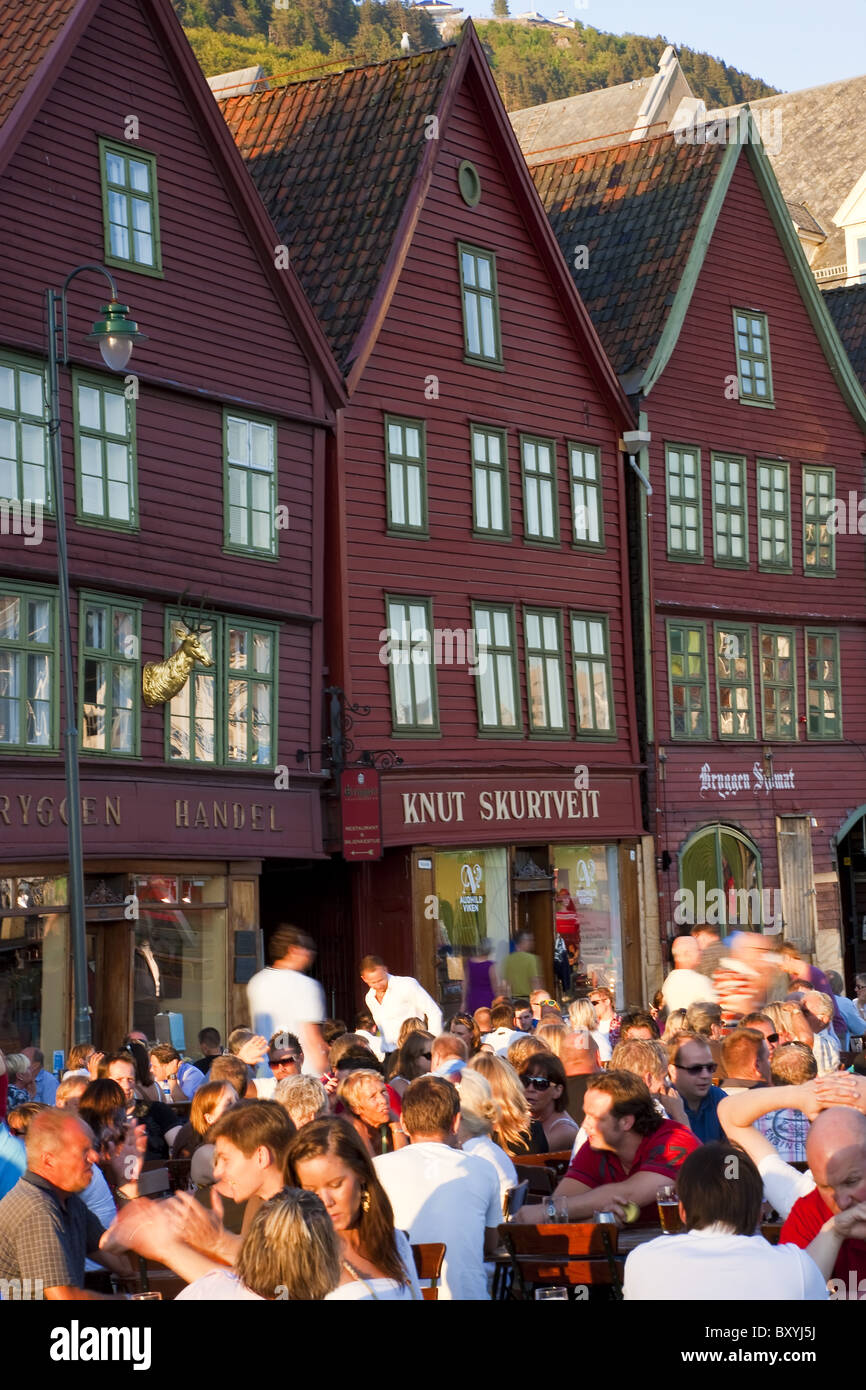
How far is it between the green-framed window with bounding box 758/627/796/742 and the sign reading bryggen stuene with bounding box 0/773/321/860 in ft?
36.7

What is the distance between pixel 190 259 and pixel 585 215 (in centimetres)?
1222

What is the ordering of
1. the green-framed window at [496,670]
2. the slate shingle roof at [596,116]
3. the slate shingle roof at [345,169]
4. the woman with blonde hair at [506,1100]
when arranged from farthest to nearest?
the slate shingle roof at [596,116] < the green-framed window at [496,670] < the slate shingle roof at [345,169] < the woman with blonde hair at [506,1100]

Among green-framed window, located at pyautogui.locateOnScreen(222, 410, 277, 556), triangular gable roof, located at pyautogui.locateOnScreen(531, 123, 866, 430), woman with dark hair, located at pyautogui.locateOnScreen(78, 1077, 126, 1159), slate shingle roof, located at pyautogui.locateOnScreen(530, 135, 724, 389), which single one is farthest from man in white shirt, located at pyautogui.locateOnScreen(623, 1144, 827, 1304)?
slate shingle roof, located at pyautogui.locateOnScreen(530, 135, 724, 389)

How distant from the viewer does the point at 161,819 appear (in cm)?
2308

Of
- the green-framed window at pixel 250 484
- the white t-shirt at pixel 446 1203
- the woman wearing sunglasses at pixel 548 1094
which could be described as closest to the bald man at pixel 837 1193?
the white t-shirt at pixel 446 1203

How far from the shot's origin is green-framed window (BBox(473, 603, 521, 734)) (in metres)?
28.5

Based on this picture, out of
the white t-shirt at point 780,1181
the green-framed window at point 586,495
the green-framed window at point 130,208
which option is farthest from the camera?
the green-framed window at point 586,495

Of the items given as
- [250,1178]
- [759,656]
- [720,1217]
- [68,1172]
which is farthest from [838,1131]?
[759,656]

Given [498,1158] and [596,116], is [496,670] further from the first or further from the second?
[596,116]

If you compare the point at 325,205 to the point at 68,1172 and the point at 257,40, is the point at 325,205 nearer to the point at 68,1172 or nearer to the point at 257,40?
the point at 68,1172

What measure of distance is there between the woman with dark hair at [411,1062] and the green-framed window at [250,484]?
38.0 feet

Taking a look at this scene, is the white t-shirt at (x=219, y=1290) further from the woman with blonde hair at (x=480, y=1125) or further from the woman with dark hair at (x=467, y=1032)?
the woman with dark hair at (x=467, y=1032)

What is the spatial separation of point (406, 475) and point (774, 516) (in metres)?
9.29

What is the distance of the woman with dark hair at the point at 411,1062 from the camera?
44.5 feet
